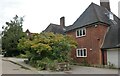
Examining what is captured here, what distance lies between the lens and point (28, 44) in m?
25.2

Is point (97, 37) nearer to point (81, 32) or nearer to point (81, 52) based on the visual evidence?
point (81, 32)

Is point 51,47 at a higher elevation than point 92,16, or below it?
below

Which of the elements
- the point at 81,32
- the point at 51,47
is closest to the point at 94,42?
the point at 81,32

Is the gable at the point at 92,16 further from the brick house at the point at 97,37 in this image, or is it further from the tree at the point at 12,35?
the tree at the point at 12,35

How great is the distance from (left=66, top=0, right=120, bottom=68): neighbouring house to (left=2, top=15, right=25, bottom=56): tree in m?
18.7

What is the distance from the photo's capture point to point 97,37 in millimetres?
26594

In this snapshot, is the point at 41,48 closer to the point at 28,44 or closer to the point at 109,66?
the point at 28,44

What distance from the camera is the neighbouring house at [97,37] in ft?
82.5

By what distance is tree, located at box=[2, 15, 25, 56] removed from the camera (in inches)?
1797

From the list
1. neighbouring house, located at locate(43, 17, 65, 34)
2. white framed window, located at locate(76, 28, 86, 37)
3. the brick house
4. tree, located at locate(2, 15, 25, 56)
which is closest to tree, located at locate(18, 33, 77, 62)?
the brick house

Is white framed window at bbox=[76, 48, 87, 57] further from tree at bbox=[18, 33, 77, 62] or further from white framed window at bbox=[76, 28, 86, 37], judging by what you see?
tree at bbox=[18, 33, 77, 62]

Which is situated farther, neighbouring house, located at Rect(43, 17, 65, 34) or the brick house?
neighbouring house, located at Rect(43, 17, 65, 34)

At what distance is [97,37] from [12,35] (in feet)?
79.8

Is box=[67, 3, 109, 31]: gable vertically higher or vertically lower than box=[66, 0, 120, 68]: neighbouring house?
higher
